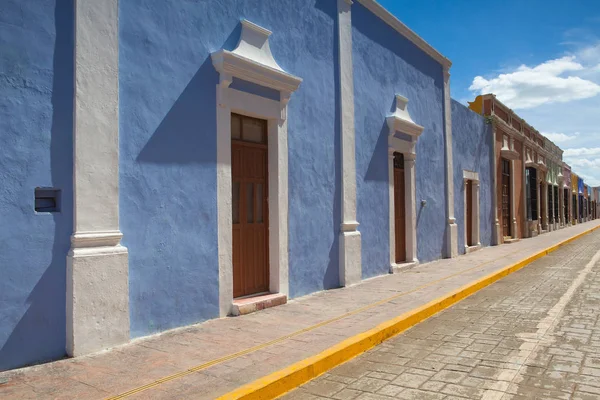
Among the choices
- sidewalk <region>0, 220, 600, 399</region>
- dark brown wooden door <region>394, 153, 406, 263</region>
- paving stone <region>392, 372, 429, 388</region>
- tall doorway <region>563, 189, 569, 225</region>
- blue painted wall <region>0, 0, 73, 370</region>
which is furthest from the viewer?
tall doorway <region>563, 189, 569, 225</region>

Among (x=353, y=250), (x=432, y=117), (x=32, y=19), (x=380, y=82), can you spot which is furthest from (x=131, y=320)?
(x=432, y=117)

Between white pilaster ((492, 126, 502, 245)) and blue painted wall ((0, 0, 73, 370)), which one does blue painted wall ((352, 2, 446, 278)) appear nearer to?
blue painted wall ((0, 0, 73, 370))

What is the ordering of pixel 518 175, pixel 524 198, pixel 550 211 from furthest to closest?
1. pixel 550 211
2. pixel 524 198
3. pixel 518 175

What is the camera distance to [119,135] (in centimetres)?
508

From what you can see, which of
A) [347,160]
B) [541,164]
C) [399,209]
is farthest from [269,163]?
[541,164]

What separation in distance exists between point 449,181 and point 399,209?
310 cm

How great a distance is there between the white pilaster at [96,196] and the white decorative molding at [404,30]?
605 cm

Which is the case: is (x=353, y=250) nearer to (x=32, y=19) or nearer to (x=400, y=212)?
(x=400, y=212)

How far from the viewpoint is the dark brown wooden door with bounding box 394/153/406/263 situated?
37.2ft

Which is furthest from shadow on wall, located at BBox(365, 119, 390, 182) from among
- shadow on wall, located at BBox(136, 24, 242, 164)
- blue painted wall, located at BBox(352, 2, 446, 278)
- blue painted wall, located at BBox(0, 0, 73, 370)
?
blue painted wall, located at BBox(0, 0, 73, 370)

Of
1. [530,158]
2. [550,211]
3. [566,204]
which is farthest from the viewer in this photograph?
[566,204]

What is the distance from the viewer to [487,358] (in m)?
4.73

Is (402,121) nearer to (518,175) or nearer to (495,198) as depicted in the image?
(495,198)

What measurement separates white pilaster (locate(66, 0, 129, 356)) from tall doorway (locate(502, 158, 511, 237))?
18208mm
